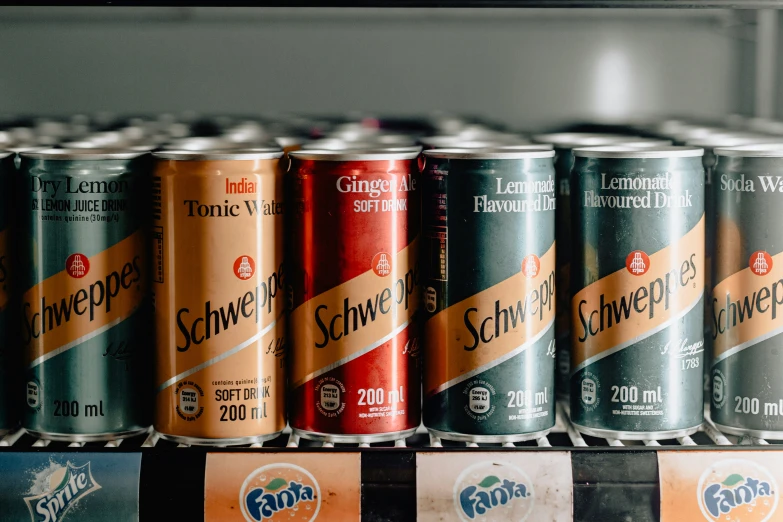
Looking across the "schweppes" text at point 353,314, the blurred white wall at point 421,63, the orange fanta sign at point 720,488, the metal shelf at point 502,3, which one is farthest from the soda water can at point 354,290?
the blurred white wall at point 421,63

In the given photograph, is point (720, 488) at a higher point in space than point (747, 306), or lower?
lower

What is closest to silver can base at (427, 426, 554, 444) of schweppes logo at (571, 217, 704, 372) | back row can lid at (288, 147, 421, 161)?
schweppes logo at (571, 217, 704, 372)

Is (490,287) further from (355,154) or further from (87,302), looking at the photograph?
(87,302)

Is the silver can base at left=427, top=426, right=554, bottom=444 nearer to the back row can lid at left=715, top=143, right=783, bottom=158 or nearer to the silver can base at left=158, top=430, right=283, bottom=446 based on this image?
the silver can base at left=158, top=430, right=283, bottom=446

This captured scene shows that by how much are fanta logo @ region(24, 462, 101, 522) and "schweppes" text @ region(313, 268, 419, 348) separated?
0.29m

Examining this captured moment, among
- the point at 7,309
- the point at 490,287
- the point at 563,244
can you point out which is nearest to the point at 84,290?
the point at 7,309

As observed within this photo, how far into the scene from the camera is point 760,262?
3.26ft

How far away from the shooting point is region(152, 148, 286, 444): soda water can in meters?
0.96

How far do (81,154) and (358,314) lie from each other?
1.15 feet

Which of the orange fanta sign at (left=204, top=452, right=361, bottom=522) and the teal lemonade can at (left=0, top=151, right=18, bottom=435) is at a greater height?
the teal lemonade can at (left=0, top=151, right=18, bottom=435)

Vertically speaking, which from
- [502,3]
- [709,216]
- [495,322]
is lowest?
[495,322]

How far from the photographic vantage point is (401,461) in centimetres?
95

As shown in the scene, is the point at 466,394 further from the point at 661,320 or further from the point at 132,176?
the point at 132,176

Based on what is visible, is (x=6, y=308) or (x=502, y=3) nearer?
(x=502, y=3)
